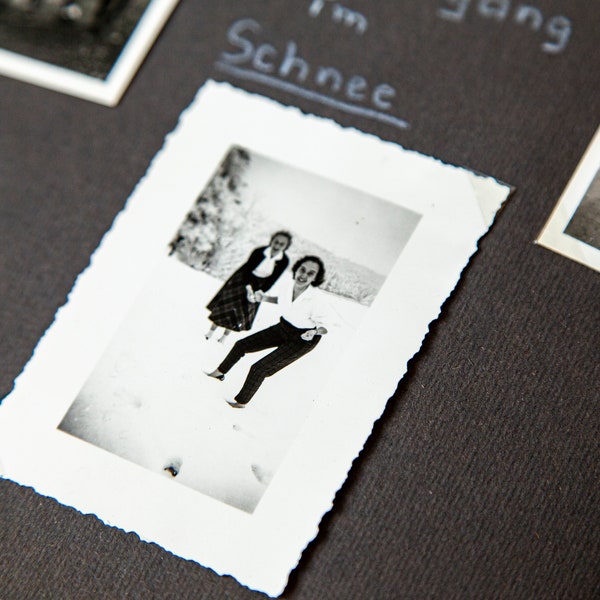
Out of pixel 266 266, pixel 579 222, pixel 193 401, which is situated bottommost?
pixel 193 401

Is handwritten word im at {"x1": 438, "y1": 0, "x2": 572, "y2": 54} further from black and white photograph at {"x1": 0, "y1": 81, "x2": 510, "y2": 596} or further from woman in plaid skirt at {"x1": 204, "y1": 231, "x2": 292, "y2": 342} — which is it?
woman in plaid skirt at {"x1": 204, "y1": 231, "x2": 292, "y2": 342}

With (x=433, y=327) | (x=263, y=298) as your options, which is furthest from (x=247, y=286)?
(x=433, y=327)

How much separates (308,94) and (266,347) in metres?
0.21

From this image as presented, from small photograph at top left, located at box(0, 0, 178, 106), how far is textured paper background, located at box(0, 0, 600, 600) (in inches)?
0.5

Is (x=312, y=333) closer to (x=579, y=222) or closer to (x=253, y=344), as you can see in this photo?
(x=253, y=344)

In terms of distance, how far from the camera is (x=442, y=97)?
49cm

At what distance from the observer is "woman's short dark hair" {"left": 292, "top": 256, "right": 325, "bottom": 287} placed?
44 centimetres

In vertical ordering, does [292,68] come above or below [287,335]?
above

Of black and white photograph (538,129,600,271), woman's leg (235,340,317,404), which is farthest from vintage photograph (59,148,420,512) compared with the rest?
black and white photograph (538,129,600,271)

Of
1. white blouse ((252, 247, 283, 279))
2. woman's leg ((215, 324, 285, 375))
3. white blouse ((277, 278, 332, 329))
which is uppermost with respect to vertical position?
white blouse ((252, 247, 283, 279))

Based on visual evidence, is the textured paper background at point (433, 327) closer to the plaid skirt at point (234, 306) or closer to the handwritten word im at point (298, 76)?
the handwritten word im at point (298, 76)

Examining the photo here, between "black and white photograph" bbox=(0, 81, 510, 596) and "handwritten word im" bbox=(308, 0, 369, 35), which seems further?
"handwritten word im" bbox=(308, 0, 369, 35)

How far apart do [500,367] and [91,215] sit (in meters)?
0.33

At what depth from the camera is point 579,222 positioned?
17.6 inches
